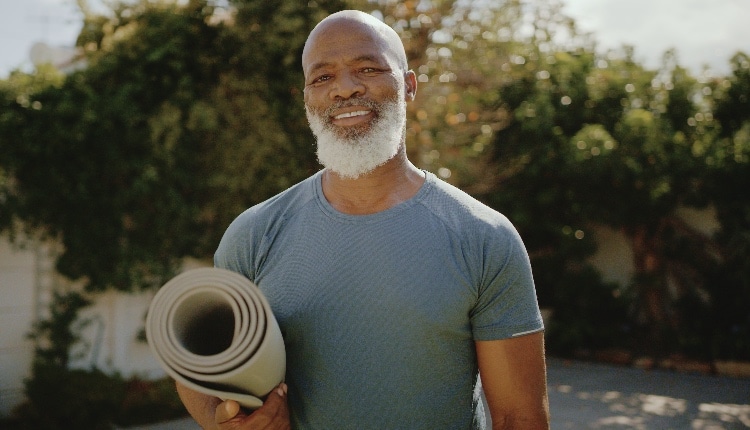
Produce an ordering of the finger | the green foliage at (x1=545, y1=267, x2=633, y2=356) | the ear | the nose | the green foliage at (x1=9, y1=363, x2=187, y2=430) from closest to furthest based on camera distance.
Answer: the finger
the nose
the ear
the green foliage at (x1=9, y1=363, x2=187, y2=430)
the green foliage at (x1=545, y1=267, x2=633, y2=356)

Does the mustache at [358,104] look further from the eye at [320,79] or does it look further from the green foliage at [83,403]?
the green foliage at [83,403]

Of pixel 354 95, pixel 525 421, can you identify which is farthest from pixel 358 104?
pixel 525 421

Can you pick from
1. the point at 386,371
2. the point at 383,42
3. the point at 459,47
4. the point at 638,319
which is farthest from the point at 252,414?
the point at 638,319

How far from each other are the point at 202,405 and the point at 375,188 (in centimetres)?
68

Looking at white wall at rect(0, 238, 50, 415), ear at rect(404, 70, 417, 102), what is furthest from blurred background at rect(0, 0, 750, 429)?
ear at rect(404, 70, 417, 102)

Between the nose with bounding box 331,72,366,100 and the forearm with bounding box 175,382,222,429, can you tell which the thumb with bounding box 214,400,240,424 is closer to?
the forearm with bounding box 175,382,222,429

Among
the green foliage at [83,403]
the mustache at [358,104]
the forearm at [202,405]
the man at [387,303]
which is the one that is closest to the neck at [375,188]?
the man at [387,303]

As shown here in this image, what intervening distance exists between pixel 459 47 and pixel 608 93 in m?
2.55

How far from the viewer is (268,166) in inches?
261

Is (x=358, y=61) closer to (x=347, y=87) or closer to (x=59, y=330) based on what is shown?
(x=347, y=87)

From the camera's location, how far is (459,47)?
8.19 metres

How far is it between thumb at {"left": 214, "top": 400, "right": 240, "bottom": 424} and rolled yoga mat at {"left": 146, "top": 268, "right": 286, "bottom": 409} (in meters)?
0.02

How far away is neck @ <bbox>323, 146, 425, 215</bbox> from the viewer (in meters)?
1.80

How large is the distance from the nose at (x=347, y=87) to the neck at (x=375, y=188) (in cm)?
20
